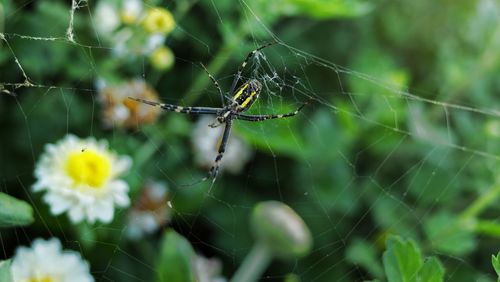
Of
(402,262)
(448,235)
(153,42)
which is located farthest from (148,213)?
(402,262)

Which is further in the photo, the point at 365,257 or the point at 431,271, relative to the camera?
the point at 365,257

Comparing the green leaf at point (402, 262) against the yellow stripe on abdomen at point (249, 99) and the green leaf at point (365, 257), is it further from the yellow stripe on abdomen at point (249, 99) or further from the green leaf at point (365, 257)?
the green leaf at point (365, 257)

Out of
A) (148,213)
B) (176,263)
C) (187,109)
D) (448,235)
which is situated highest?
(187,109)

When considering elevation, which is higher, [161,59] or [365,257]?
[161,59]

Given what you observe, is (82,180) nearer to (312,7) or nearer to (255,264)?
(255,264)

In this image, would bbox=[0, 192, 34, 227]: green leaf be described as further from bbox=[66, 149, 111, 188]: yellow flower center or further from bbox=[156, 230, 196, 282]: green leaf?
bbox=[66, 149, 111, 188]: yellow flower center

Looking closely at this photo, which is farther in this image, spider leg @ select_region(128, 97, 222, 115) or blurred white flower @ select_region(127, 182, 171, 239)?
blurred white flower @ select_region(127, 182, 171, 239)

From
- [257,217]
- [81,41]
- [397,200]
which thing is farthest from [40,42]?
[397,200]

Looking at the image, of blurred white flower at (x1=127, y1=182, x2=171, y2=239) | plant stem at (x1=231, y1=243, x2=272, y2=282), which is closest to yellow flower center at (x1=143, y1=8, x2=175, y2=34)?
blurred white flower at (x1=127, y1=182, x2=171, y2=239)
